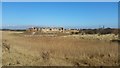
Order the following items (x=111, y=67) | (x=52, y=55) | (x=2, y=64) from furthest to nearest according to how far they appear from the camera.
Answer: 1. (x=52, y=55)
2. (x=2, y=64)
3. (x=111, y=67)

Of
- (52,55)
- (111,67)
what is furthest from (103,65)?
(52,55)

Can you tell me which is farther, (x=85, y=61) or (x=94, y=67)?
(x=85, y=61)

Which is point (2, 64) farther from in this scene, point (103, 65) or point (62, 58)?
point (103, 65)

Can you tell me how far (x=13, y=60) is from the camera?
45.8 feet

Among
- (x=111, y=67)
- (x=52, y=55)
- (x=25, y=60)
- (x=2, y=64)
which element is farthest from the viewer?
(x=52, y=55)

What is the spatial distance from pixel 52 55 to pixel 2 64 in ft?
10.7

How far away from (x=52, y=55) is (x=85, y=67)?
11.7ft

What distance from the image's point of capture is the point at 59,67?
12.3 meters

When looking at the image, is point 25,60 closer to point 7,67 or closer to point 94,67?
point 7,67

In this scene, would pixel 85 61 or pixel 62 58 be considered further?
pixel 62 58

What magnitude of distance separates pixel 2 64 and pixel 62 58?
336cm

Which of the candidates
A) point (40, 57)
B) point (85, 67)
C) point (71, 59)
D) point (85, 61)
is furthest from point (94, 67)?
point (40, 57)

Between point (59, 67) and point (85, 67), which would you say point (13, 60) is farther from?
point (85, 67)

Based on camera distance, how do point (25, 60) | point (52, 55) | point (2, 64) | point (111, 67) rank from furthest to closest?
point (52, 55) → point (25, 60) → point (2, 64) → point (111, 67)
